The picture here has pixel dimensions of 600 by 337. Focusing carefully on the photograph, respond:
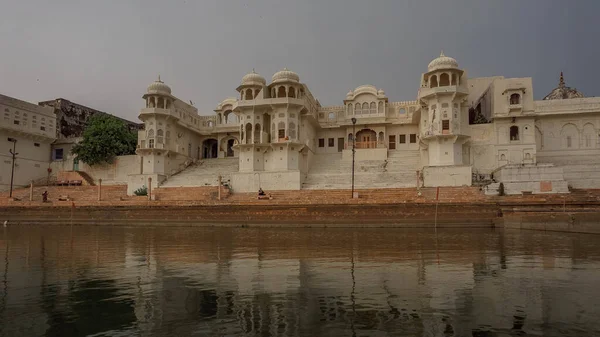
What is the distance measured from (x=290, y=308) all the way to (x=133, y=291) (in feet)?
9.48

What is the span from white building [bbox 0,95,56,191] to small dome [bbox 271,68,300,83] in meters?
25.2

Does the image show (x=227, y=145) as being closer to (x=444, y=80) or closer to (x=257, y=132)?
(x=257, y=132)

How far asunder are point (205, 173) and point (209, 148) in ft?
30.6

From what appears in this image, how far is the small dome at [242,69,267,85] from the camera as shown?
3506 cm

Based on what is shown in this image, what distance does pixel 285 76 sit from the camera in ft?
111

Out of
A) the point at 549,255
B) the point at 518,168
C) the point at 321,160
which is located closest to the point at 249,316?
the point at 549,255

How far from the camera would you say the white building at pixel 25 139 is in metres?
38.8

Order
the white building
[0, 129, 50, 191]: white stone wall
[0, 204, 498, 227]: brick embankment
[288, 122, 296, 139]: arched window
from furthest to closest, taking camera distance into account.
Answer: the white building, [0, 129, 50, 191]: white stone wall, [288, 122, 296, 139]: arched window, [0, 204, 498, 227]: brick embankment

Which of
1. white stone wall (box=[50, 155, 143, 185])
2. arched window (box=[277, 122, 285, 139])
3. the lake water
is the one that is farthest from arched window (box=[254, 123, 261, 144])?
the lake water

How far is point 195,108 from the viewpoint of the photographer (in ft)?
144

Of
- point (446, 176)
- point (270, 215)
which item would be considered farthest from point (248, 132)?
Result: point (446, 176)

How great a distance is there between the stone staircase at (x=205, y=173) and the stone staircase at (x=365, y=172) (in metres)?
7.47

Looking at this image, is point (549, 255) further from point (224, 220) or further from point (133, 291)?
point (224, 220)

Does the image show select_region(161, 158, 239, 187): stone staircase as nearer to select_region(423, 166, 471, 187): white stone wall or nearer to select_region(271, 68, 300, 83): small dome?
select_region(271, 68, 300, 83): small dome
